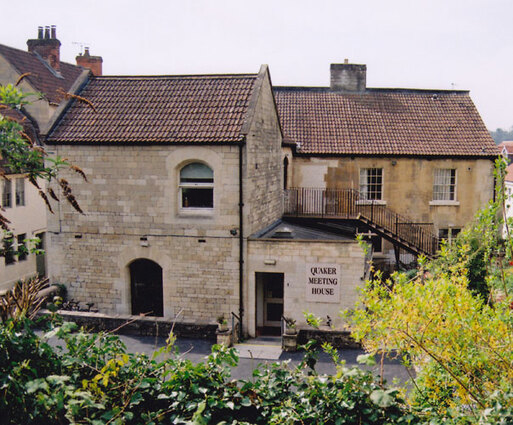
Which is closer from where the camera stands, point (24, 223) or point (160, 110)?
point (160, 110)

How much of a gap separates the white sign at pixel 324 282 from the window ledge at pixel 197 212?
3.53 metres

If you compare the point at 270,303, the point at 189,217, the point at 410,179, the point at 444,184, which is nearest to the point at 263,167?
the point at 189,217


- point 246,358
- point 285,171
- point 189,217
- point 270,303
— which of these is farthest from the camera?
point 285,171

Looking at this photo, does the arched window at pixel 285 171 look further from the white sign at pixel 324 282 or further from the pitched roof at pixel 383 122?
the white sign at pixel 324 282

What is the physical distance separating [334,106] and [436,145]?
5713 mm

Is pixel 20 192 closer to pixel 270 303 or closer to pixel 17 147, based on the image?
pixel 270 303

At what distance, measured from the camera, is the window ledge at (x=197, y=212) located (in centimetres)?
1659

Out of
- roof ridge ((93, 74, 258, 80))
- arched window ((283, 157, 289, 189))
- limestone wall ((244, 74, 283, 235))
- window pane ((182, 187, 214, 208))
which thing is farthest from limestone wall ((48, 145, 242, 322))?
arched window ((283, 157, 289, 189))

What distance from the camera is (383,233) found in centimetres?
2081

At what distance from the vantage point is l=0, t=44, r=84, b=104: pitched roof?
2642cm

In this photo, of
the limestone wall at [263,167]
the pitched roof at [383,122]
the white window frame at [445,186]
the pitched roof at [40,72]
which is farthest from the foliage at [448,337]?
the pitched roof at [40,72]

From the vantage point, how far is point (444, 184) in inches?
997

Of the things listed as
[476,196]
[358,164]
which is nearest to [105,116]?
[358,164]

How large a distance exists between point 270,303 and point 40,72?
1945 centimetres
